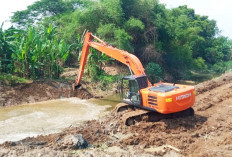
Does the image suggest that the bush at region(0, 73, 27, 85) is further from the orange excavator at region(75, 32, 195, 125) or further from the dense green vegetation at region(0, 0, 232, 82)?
the orange excavator at region(75, 32, 195, 125)

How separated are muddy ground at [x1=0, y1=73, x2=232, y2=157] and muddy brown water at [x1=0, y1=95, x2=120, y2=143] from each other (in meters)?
0.94

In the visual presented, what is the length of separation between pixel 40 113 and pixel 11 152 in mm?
4301

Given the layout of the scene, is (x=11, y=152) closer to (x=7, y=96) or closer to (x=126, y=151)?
(x=126, y=151)

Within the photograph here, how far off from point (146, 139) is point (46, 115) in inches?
185

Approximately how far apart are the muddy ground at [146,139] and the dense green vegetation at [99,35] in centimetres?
676

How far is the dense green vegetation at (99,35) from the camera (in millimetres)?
12953

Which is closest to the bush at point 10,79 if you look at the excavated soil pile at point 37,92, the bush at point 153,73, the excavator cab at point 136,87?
the excavated soil pile at point 37,92

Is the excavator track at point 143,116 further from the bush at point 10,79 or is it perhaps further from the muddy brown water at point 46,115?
the bush at point 10,79

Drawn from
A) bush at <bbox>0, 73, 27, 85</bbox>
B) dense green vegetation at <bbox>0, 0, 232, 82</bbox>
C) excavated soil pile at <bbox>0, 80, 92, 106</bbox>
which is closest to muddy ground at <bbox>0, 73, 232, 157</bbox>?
excavated soil pile at <bbox>0, 80, 92, 106</bbox>

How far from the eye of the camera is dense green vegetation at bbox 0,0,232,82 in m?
13.0

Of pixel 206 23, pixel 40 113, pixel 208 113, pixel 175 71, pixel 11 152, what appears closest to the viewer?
pixel 11 152

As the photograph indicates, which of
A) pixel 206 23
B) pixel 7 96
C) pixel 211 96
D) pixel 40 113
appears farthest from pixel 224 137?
pixel 206 23

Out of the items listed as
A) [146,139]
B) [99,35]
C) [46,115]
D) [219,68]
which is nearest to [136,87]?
[146,139]

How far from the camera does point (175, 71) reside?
21.3 m
